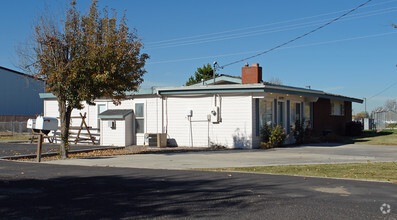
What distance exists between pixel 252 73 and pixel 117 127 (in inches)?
302

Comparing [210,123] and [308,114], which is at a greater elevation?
[308,114]

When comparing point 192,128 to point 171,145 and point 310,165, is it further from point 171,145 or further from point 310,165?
point 310,165

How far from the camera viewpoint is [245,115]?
1888 centimetres

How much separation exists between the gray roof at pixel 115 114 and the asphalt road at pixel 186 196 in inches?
410

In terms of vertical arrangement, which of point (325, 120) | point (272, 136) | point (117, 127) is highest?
point (325, 120)

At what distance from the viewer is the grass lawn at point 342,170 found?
1016cm

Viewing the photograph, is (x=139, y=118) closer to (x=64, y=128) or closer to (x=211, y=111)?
(x=211, y=111)

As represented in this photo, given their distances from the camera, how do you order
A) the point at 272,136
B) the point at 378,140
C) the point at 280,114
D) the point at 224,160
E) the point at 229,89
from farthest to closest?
the point at 378,140 < the point at 280,114 < the point at 272,136 < the point at 229,89 < the point at 224,160

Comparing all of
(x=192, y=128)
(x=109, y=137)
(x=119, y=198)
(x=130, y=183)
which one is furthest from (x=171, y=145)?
(x=119, y=198)

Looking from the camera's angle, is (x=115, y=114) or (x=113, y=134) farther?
(x=113, y=134)

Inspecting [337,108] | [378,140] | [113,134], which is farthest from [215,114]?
[337,108]

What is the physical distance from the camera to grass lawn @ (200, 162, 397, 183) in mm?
10164

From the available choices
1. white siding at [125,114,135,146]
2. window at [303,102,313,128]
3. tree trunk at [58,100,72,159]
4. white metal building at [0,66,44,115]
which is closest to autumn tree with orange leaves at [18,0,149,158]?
tree trunk at [58,100,72,159]

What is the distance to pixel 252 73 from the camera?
21.2 metres
